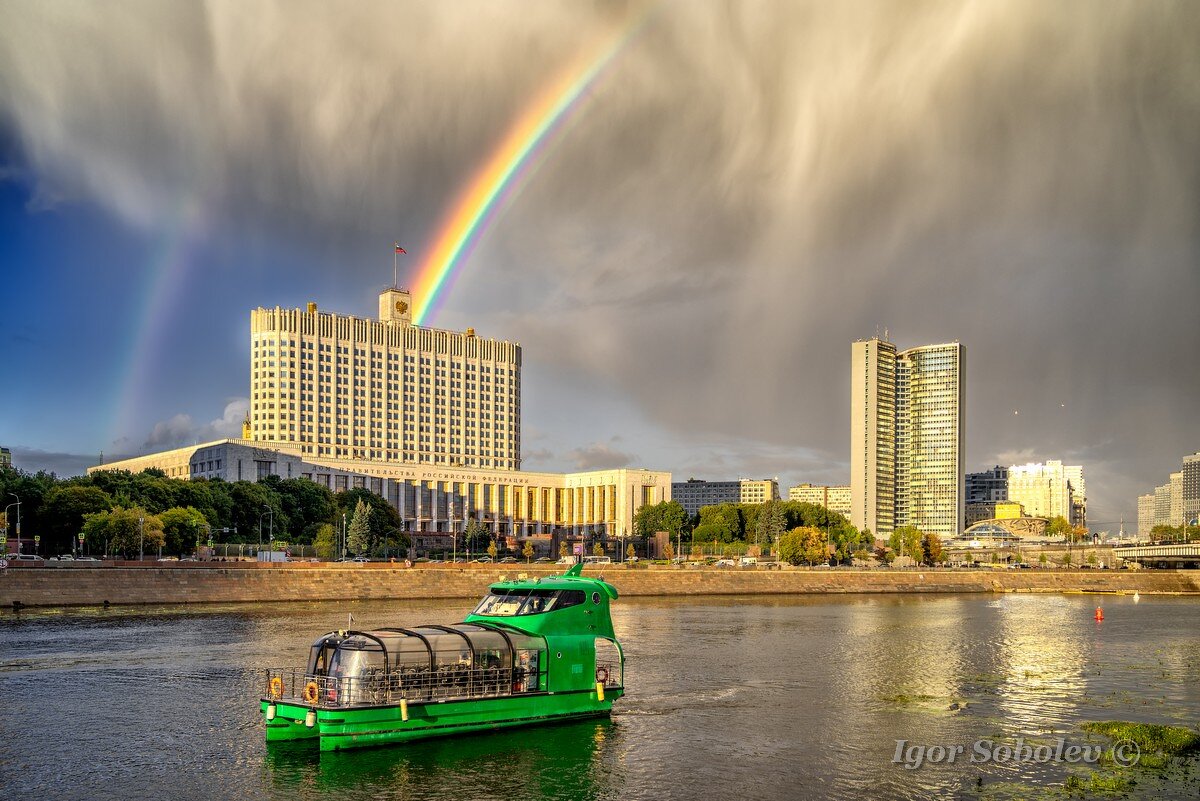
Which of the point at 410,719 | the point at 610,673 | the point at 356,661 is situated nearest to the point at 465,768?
the point at 410,719

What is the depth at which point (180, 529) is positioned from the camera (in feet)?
534

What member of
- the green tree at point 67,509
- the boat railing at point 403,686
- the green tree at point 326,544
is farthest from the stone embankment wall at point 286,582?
the boat railing at point 403,686

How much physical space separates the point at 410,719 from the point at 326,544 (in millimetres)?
153011

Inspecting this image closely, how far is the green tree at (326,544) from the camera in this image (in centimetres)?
18988

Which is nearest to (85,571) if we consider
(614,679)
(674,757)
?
(614,679)

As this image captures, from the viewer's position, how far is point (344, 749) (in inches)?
1698

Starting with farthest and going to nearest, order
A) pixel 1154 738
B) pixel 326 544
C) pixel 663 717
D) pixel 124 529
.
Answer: pixel 326 544 < pixel 124 529 < pixel 663 717 < pixel 1154 738

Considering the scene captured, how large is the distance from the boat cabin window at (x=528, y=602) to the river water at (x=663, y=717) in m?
5.77

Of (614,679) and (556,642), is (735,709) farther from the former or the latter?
(556,642)

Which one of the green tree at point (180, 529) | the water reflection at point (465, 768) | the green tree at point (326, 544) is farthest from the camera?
the green tree at point (326, 544)

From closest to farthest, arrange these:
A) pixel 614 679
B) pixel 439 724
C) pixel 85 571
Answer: pixel 439 724, pixel 614 679, pixel 85 571

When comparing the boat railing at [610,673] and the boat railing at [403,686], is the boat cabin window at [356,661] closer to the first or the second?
the boat railing at [403,686]

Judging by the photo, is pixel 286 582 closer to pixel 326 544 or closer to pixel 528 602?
pixel 326 544

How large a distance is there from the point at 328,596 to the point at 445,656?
312 ft
